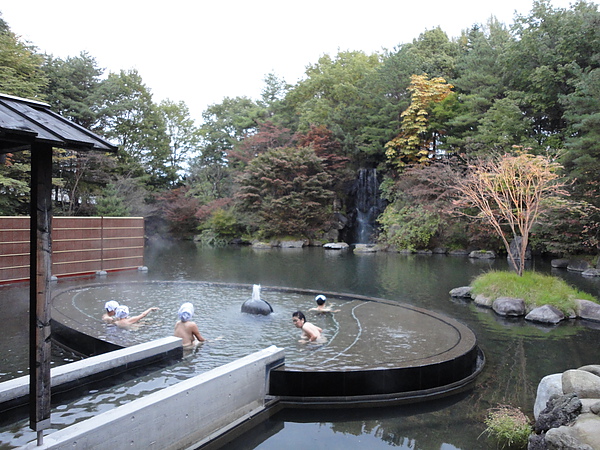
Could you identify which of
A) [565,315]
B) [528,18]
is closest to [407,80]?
[528,18]

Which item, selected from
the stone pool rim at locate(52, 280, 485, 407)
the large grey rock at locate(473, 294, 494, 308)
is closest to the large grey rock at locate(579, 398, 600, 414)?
the stone pool rim at locate(52, 280, 485, 407)

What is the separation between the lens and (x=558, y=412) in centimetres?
404

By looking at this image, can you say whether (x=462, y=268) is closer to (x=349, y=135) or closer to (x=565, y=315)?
(x=565, y=315)

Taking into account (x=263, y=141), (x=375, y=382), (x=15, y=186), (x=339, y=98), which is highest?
(x=339, y=98)

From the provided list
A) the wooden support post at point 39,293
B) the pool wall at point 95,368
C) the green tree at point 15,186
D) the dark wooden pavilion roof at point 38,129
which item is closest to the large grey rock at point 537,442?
the wooden support post at point 39,293

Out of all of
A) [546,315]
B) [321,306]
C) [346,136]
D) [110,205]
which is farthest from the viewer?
[346,136]

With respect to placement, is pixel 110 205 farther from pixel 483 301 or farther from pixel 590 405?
pixel 590 405

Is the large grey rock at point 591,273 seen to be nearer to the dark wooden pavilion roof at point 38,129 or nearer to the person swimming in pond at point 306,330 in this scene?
the person swimming in pond at point 306,330

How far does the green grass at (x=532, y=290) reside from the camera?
10203 mm

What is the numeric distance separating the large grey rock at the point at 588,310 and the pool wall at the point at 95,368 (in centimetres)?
884

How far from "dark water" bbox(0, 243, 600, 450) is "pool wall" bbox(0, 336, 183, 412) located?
29 centimetres

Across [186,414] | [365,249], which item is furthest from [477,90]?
[186,414]

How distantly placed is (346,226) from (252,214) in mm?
6728

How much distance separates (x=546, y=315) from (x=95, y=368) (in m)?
8.90
